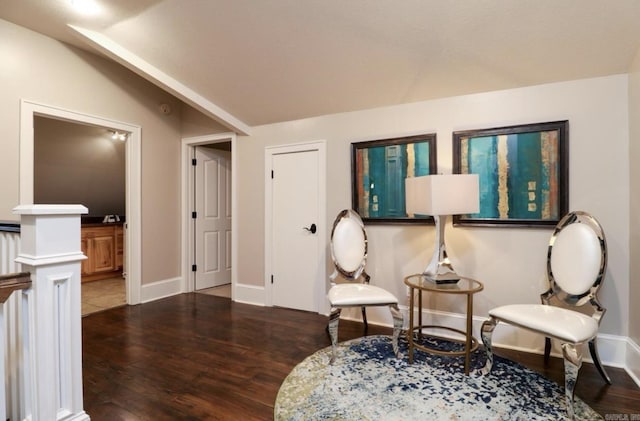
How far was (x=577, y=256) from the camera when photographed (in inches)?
87.4

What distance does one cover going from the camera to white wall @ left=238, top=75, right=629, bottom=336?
2.38 metres

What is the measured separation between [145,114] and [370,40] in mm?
2950

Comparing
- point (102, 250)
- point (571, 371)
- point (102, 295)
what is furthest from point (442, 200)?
point (102, 250)

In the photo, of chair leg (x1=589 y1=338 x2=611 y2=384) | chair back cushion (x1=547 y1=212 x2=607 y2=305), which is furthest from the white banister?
chair leg (x1=589 y1=338 x2=611 y2=384)

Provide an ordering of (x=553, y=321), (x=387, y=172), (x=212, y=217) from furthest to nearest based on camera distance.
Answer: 1. (x=212, y=217)
2. (x=387, y=172)
3. (x=553, y=321)

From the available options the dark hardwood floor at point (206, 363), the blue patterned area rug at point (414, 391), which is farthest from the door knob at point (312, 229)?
the blue patterned area rug at point (414, 391)

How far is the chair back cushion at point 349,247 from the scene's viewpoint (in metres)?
3.00

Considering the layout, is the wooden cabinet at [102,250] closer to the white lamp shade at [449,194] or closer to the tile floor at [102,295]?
the tile floor at [102,295]

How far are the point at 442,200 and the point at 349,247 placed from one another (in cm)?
98

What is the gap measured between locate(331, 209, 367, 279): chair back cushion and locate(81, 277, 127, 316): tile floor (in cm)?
274

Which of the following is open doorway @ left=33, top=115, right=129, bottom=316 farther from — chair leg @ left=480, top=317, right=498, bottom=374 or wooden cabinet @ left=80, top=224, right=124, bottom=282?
chair leg @ left=480, top=317, right=498, bottom=374

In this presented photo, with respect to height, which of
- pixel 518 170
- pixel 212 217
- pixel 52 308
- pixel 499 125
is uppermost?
pixel 499 125

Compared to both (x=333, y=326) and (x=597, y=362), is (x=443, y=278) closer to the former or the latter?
(x=333, y=326)

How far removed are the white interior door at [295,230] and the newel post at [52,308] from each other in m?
2.40
